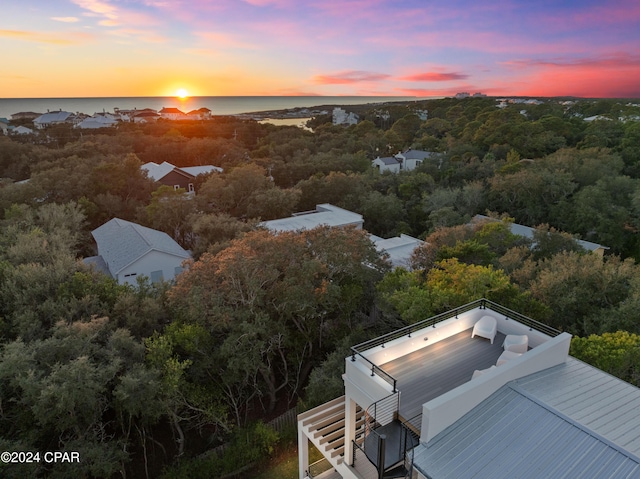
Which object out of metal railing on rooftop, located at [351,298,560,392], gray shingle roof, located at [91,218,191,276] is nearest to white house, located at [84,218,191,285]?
gray shingle roof, located at [91,218,191,276]

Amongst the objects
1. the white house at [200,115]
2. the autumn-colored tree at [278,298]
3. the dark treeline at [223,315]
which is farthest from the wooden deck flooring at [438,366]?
the white house at [200,115]

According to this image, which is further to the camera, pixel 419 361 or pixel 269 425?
pixel 269 425

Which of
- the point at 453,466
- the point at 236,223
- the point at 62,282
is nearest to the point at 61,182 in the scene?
the point at 236,223

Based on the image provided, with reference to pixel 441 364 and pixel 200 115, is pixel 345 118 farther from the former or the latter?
pixel 441 364

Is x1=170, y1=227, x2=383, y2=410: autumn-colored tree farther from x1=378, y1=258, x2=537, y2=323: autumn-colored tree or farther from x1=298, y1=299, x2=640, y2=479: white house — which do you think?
x1=298, y1=299, x2=640, y2=479: white house

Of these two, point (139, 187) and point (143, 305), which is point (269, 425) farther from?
point (139, 187)

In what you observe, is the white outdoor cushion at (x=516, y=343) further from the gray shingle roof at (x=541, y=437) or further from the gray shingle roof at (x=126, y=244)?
the gray shingle roof at (x=126, y=244)
